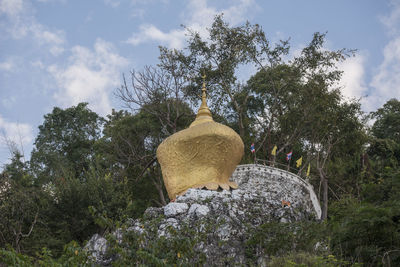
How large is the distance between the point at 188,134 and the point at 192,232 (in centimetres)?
Answer: 782

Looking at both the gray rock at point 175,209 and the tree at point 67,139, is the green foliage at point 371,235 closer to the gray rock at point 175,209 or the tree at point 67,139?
the gray rock at point 175,209

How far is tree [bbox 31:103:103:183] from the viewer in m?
26.5

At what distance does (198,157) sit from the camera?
50.5 ft

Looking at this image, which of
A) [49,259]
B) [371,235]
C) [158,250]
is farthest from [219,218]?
[49,259]

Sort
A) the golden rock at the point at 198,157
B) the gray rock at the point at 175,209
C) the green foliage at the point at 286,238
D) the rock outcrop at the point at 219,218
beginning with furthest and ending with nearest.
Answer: the golden rock at the point at 198,157
the gray rock at the point at 175,209
the rock outcrop at the point at 219,218
the green foliage at the point at 286,238

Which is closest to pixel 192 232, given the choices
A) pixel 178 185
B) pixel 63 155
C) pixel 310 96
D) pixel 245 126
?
pixel 178 185

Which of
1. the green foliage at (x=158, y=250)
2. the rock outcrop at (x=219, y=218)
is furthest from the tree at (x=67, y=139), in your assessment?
the green foliage at (x=158, y=250)

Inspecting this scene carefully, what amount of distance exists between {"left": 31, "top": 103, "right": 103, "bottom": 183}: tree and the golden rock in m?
12.0

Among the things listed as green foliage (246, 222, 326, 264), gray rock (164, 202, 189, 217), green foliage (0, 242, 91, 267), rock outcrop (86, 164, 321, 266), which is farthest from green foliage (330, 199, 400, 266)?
gray rock (164, 202, 189, 217)

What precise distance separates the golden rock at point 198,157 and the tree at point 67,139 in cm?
1202

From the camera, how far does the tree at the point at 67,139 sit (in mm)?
26547

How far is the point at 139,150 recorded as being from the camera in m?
23.1

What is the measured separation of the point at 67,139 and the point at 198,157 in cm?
1564

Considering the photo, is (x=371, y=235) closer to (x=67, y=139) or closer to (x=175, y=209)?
(x=175, y=209)
